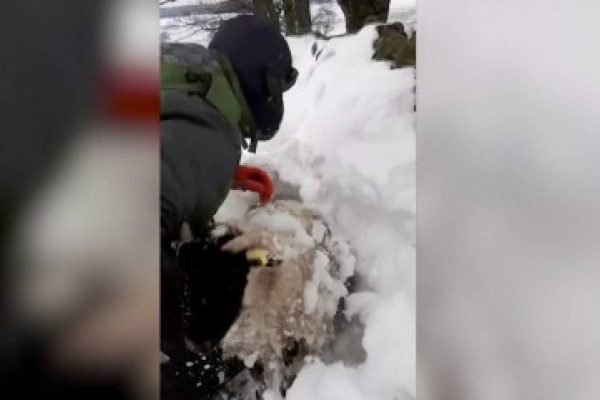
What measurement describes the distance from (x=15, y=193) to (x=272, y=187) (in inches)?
15.1

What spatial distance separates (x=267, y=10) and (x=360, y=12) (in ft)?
0.48

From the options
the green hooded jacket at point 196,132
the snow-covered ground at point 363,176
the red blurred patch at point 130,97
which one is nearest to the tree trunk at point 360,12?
the snow-covered ground at point 363,176

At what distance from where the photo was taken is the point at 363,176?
3.78 feet

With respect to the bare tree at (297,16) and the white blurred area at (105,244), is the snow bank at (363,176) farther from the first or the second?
the white blurred area at (105,244)

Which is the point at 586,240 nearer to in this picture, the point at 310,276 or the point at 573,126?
the point at 573,126

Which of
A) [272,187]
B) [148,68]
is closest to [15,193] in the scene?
[148,68]

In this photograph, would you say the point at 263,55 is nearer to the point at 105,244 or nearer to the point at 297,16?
the point at 297,16

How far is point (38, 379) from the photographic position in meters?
1.08

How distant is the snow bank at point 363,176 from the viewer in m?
1.14

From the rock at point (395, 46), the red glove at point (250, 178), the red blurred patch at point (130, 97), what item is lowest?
the red glove at point (250, 178)

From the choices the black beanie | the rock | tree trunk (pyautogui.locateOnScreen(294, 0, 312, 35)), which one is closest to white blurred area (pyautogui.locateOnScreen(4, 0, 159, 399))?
the black beanie

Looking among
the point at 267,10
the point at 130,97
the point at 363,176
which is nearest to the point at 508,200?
the point at 363,176

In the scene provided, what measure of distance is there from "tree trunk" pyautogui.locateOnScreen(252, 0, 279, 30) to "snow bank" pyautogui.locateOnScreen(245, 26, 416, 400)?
5 cm

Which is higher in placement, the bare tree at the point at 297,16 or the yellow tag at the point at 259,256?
the bare tree at the point at 297,16
